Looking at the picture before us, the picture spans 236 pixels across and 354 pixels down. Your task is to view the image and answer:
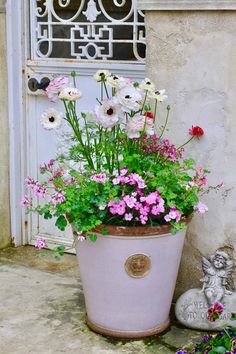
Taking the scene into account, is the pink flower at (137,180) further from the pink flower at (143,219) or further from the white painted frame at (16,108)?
the white painted frame at (16,108)

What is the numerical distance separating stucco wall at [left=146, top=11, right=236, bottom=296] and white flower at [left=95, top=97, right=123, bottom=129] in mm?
535

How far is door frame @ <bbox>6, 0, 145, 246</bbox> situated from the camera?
4922 mm

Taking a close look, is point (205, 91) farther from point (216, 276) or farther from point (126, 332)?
point (126, 332)

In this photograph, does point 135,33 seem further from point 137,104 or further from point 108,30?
point 137,104

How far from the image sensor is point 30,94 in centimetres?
504

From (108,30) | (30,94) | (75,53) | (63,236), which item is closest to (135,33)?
(108,30)

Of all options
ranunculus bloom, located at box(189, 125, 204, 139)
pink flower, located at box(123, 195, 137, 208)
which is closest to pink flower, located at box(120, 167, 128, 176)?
pink flower, located at box(123, 195, 137, 208)

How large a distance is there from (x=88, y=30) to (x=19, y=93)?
71cm

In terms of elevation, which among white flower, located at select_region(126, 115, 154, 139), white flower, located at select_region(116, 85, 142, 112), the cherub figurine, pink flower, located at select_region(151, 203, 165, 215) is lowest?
the cherub figurine

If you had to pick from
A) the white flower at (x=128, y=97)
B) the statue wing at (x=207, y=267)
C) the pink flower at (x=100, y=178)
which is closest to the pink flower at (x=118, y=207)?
the pink flower at (x=100, y=178)

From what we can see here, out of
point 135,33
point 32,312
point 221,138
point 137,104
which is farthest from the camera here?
point 135,33

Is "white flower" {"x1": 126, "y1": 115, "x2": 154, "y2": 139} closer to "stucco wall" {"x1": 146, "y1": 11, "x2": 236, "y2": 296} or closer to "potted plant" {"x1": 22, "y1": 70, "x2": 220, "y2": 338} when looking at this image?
"potted plant" {"x1": 22, "y1": 70, "x2": 220, "y2": 338}

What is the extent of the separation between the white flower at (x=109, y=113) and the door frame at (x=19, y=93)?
1.23 meters

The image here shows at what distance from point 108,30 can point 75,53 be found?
1.03 ft
